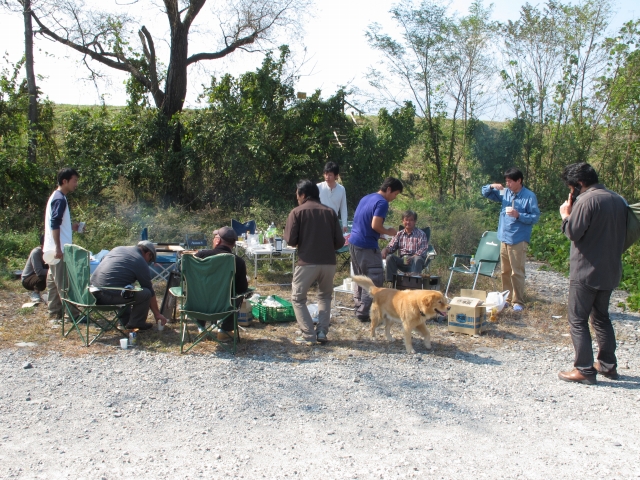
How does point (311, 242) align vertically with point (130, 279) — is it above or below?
above

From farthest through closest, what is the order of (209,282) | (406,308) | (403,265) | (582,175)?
1. (403,265)
2. (406,308)
3. (209,282)
4. (582,175)

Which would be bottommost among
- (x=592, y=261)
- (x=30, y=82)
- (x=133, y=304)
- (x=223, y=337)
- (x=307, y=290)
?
(x=223, y=337)

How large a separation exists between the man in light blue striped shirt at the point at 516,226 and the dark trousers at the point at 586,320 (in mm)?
2265

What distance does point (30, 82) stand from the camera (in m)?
12.0

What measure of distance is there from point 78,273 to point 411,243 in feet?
13.0

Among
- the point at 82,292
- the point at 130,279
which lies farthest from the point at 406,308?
the point at 82,292

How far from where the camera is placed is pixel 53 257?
239 inches

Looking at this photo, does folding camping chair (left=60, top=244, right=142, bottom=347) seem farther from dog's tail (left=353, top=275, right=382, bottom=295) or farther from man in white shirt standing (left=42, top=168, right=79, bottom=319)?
dog's tail (left=353, top=275, right=382, bottom=295)

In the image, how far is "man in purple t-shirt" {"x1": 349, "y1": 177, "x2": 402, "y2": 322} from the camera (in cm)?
611

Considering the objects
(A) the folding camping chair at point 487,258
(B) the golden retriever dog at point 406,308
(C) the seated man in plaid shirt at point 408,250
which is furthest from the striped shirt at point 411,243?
(B) the golden retriever dog at point 406,308

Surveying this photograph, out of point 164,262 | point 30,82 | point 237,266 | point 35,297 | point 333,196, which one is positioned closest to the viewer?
point 237,266

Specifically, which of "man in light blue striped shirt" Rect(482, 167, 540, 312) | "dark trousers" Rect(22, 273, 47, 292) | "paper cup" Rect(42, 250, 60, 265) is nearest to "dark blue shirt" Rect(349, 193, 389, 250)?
"man in light blue striped shirt" Rect(482, 167, 540, 312)

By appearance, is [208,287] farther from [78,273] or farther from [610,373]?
[610,373]

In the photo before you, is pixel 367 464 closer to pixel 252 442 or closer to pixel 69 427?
Answer: pixel 252 442
